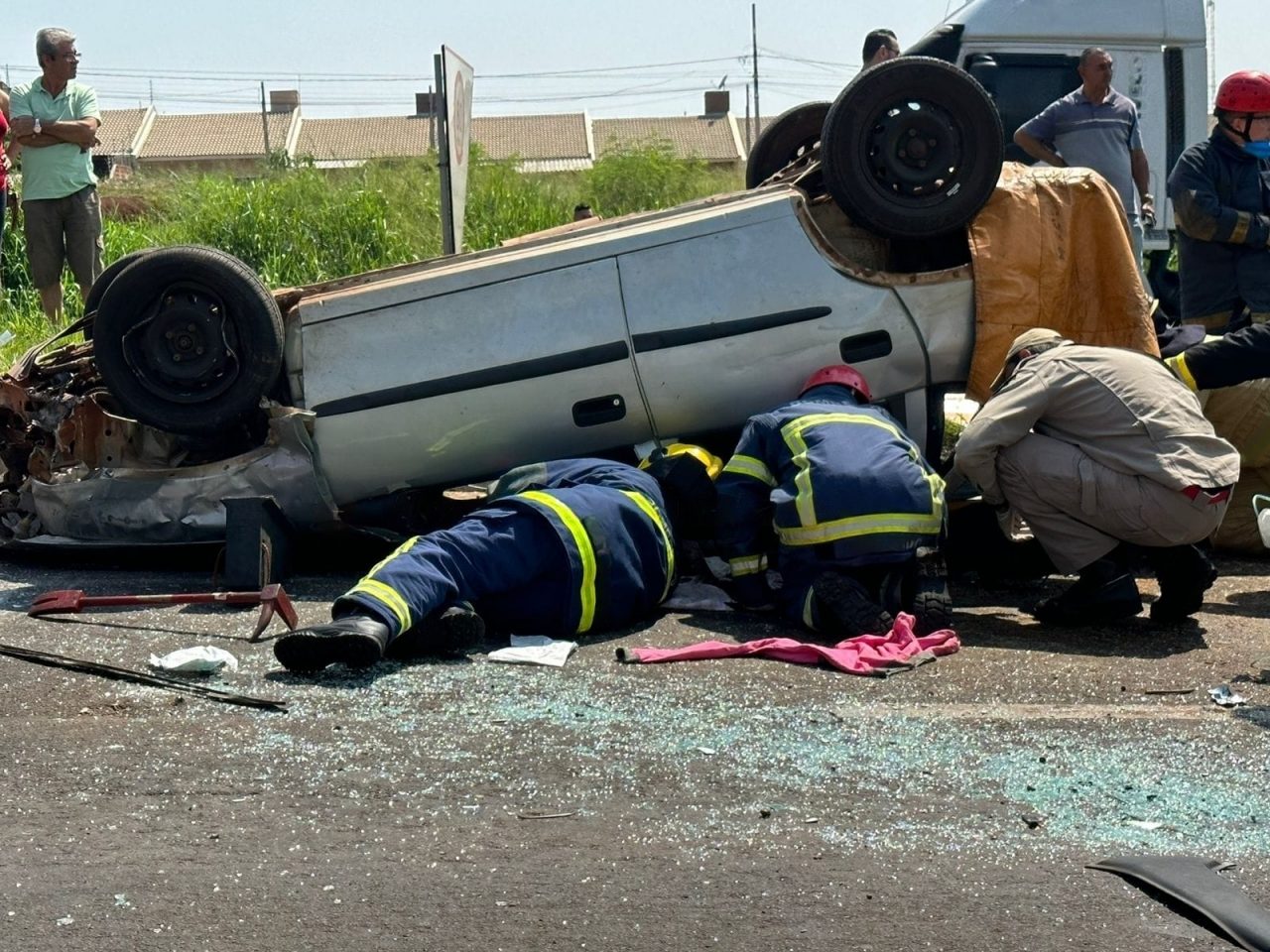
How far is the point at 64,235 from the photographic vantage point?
369 inches

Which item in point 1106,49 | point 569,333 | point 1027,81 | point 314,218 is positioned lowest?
point 569,333

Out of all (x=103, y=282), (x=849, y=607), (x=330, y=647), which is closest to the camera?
(x=330, y=647)

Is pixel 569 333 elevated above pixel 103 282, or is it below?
below

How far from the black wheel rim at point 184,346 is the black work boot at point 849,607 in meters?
2.41

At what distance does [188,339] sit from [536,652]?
2.12 meters

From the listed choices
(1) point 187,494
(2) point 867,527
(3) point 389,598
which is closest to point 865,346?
(2) point 867,527

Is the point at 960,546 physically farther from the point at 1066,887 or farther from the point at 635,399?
the point at 1066,887

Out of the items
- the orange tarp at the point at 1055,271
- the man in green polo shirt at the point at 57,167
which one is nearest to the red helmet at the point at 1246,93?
the orange tarp at the point at 1055,271

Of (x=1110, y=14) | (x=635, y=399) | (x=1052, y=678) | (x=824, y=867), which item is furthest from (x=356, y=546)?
(x=1110, y=14)

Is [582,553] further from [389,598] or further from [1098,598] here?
[1098,598]

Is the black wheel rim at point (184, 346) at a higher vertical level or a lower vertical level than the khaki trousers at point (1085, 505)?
higher

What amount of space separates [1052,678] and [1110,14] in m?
7.12

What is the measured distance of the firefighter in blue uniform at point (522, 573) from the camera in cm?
449

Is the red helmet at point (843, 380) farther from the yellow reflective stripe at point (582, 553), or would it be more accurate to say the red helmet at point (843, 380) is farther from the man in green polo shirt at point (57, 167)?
the man in green polo shirt at point (57, 167)
